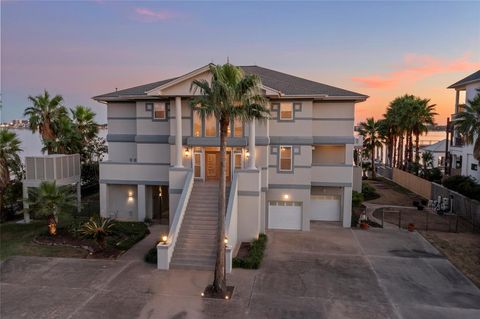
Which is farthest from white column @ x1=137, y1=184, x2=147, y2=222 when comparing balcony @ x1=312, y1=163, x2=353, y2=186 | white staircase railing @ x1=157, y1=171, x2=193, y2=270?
balcony @ x1=312, y1=163, x2=353, y2=186

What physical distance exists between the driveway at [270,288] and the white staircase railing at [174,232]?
2.00 feet

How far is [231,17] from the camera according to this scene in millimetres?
25250

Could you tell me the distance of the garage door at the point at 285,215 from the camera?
21594 millimetres

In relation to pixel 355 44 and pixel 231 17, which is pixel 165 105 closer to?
pixel 231 17

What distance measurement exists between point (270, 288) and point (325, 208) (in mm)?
11793

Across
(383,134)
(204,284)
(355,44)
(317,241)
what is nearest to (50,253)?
(204,284)

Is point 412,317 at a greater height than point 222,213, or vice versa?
point 222,213

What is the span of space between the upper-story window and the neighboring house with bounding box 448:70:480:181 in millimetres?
15949

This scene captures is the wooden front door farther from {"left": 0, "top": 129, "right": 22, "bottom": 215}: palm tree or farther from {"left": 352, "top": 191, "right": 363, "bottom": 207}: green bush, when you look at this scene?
{"left": 0, "top": 129, "right": 22, "bottom": 215}: palm tree

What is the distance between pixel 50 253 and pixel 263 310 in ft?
36.7

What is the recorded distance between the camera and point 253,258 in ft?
50.0

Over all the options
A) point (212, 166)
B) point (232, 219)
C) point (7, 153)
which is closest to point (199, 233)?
point (232, 219)

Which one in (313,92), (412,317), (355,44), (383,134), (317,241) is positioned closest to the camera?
(412,317)

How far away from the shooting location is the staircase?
15.0 meters
